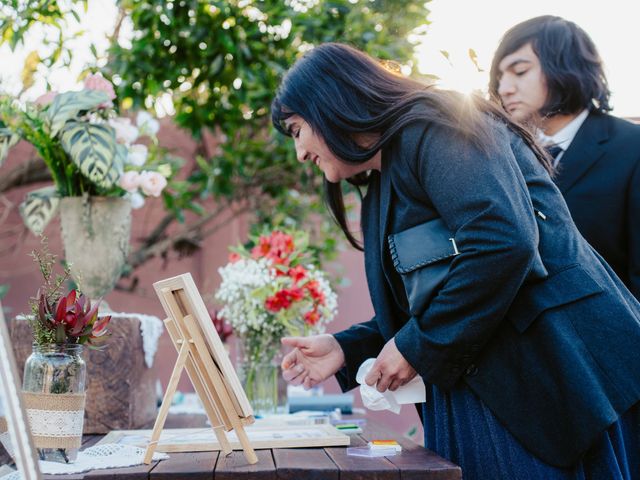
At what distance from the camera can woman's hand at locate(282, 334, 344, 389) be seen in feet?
5.79

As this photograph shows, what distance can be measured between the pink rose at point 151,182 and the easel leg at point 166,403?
38.1 inches

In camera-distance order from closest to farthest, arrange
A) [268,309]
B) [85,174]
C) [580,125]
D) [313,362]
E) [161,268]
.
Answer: [313,362]
[580,125]
[85,174]
[268,309]
[161,268]

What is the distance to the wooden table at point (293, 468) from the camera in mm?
1235

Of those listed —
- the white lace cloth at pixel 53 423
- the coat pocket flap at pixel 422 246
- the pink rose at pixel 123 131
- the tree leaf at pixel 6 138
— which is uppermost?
the tree leaf at pixel 6 138

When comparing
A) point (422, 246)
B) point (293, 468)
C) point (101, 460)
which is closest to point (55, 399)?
point (101, 460)

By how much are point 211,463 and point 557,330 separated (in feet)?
2.08

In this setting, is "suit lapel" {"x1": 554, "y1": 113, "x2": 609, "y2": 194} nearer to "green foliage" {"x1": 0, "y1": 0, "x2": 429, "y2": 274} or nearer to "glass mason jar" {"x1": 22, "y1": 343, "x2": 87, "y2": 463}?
"glass mason jar" {"x1": 22, "y1": 343, "x2": 87, "y2": 463}

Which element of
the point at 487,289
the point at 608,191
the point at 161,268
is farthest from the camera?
the point at 161,268

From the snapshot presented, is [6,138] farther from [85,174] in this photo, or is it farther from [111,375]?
[111,375]

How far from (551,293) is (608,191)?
2.20ft

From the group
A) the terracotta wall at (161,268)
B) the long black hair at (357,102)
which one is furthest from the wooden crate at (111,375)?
the terracotta wall at (161,268)

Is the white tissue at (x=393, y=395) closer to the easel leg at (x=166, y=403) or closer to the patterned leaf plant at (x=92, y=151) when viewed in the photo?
the easel leg at (x=166, y=403)

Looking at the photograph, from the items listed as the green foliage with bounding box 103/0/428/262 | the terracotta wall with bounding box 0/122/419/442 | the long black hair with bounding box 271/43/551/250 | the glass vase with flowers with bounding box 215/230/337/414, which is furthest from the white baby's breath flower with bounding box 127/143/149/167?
the terracotta wall with bounding box 0/122/419/442

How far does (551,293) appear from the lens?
Result: 4.58ft
